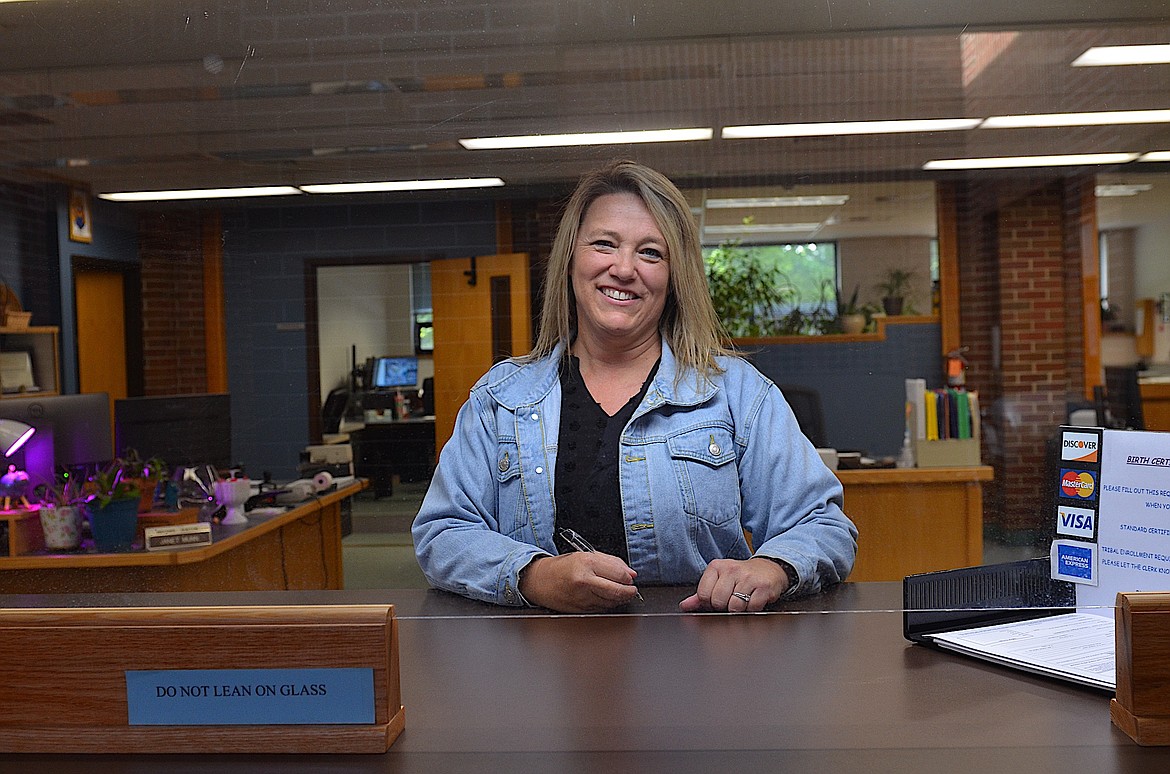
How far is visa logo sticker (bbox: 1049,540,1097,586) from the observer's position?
93 cm

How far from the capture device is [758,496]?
0.96 m

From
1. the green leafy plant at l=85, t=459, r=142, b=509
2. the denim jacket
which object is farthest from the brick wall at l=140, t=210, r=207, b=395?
the denim jacket

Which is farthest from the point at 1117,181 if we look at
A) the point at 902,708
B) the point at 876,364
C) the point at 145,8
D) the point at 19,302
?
the point at 19,302

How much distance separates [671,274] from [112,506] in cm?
62

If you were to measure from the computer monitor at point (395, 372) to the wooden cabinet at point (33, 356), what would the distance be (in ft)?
1.05

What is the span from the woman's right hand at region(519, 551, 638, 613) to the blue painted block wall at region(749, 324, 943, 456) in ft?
0.81

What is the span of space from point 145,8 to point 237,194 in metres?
0.19

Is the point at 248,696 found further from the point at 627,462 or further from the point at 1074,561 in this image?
the point at 1074,561

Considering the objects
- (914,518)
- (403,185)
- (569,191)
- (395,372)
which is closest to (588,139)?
(569,191)

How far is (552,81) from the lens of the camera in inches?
34.8

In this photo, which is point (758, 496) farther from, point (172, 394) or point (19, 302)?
point (19, 302)

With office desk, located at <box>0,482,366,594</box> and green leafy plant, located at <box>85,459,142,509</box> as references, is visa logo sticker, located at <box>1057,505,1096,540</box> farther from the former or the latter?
green leafy plant, located at <box>85,459,142,509</box>

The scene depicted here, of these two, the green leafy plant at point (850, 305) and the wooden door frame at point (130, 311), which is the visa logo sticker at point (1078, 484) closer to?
the green leafy plant at point (850, 305)

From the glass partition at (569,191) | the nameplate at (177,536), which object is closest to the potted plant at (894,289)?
the glass partition at (569,191)
